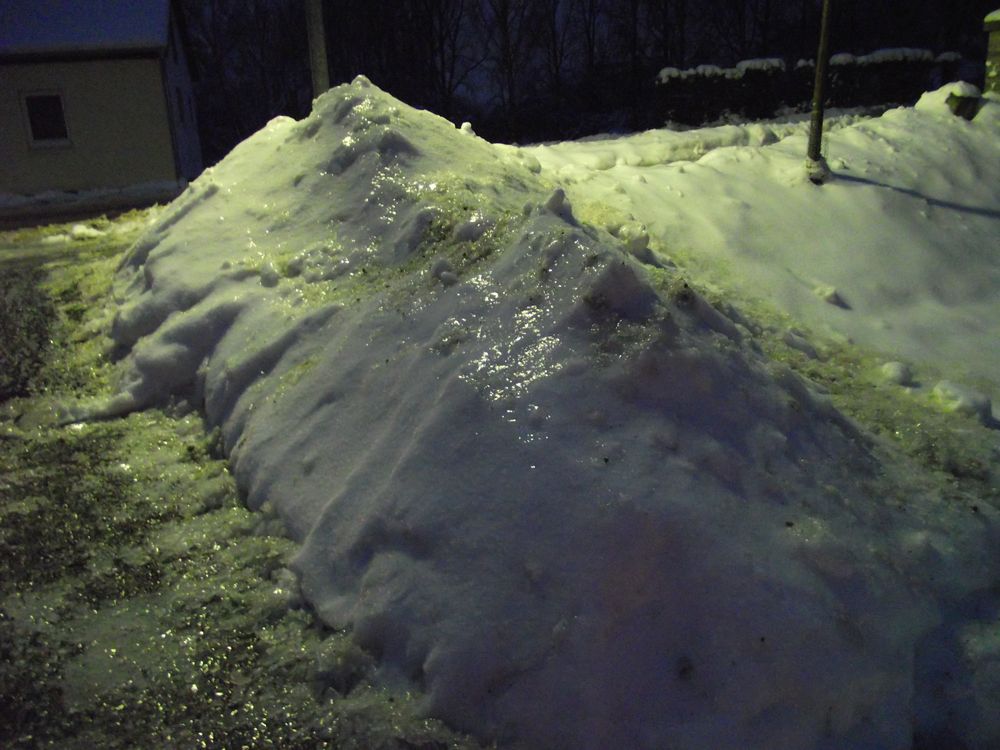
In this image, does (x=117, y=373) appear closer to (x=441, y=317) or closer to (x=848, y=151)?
(x=441, y=317)

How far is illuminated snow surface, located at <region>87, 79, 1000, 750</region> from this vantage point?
2.45 m

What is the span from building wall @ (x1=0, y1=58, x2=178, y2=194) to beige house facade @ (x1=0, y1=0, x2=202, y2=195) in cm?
2

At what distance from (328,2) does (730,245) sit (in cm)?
2655

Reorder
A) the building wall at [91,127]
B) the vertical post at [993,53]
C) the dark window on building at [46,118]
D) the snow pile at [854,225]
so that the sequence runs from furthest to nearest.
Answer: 1. the dark window on building at [46,118]
2. the building wall at [91,127]
3. the vertical post at [993,53]
4. the snow pile at [854,225]

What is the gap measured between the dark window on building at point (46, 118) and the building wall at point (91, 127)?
17cm

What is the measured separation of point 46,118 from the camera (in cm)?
1616

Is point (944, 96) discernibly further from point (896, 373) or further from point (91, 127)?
point (91, 127)

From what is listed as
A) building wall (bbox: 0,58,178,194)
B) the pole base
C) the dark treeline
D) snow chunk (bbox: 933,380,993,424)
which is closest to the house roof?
building wall (bbox: 0,58,178,194)

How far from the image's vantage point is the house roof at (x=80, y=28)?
50.3 ft

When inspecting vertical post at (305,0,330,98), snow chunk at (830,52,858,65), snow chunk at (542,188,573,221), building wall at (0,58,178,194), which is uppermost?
vertical post at (305,0,330,98)

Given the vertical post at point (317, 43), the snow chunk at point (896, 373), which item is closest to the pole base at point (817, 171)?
the snow chunk at point (896, 373)

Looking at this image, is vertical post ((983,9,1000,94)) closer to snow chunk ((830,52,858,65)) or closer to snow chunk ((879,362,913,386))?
snow chunk ((830,52,858,65))

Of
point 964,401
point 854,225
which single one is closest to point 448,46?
point 854,225

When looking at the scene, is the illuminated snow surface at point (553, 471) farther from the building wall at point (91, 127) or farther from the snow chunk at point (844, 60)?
the building wall at point (91, 127)
